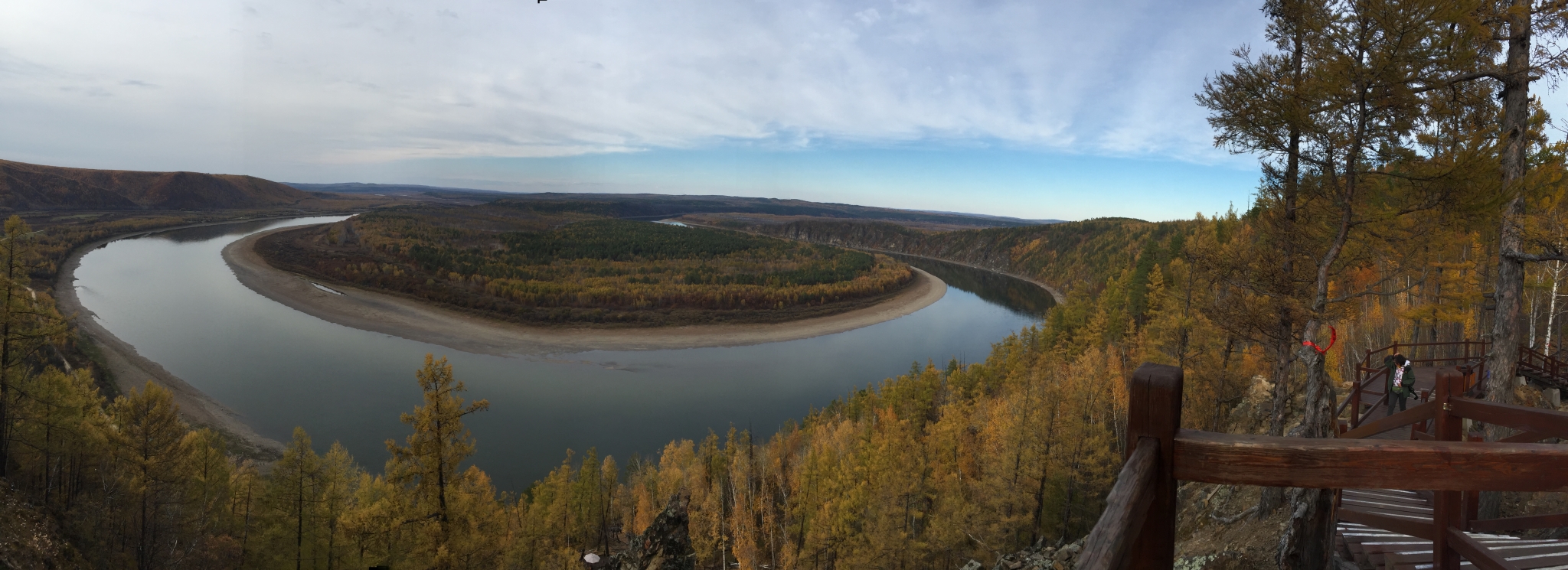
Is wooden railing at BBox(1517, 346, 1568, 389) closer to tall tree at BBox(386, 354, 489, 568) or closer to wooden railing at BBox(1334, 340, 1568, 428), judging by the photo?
wooden railing at BBox(1334, 340, 1568, 428)

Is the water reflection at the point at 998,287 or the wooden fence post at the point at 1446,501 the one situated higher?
the wooden fence post at the point at 1446,501

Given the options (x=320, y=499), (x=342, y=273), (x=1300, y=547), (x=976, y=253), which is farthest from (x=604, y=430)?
(x=976, y=253)

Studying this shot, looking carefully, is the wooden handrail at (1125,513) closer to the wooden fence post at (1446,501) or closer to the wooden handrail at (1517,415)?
the wooden handrail at (1517,415)

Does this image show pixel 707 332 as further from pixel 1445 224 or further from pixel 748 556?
pixel 1445 224

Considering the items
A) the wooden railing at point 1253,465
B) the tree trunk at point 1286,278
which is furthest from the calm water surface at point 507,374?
the wooden railing at point 1253,465

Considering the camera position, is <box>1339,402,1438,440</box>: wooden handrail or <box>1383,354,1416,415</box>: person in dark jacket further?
<box>1383,354,1416,415</box>: person in dark jacket

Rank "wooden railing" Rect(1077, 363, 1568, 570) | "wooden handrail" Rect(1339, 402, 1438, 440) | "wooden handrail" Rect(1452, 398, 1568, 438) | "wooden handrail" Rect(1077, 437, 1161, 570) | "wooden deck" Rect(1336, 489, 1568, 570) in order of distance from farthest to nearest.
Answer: "wooden handrail" Rect(1339, 402, 1438, 440) → "wooden deck" Rect(1336, 489, 1568, 570) → "wooden handrail" Rect(1452, 398, 1568, 438) → "wooden railing" Rect(1077, 363, 1568, 570) → "wooden handrail" Rect(1077, 437, 1161, 570)

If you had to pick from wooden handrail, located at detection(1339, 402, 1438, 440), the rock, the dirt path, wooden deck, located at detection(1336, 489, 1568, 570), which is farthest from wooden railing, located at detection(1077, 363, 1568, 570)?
the dirt path

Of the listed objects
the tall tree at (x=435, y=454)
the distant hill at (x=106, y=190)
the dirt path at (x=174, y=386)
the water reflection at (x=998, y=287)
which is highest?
the distant hill at (x=106, y=190)
